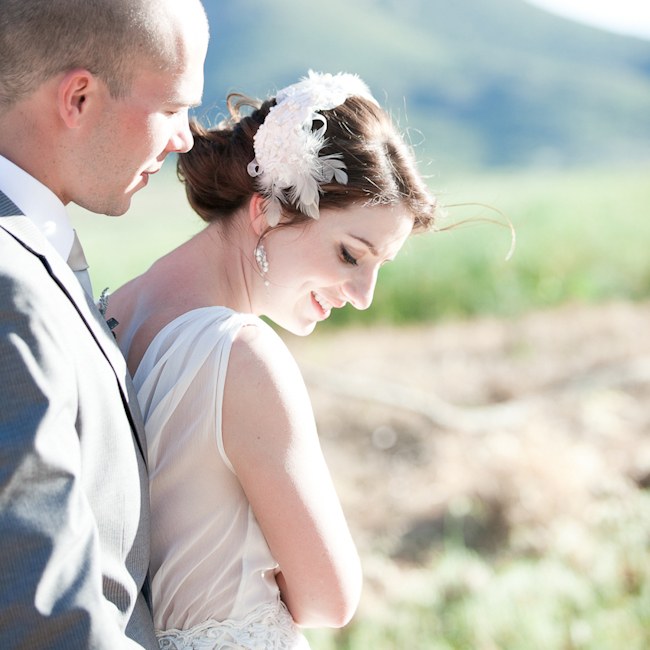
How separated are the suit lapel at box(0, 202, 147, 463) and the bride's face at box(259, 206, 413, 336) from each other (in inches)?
23.6

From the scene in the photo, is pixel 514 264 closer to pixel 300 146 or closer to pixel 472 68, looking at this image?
pixel 300 146

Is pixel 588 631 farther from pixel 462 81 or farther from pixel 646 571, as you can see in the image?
pixel 462 81

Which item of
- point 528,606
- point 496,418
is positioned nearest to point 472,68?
point 496,418

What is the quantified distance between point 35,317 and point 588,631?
447 cm

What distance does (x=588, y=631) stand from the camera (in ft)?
17.1

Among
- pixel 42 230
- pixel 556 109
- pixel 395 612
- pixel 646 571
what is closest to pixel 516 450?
pixel 646 571

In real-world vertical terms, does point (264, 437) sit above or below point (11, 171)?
below

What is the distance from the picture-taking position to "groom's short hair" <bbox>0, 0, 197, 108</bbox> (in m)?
1.75

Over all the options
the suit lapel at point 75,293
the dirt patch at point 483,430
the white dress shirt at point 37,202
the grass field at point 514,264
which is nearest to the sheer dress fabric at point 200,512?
the suit lapel at point 75,293

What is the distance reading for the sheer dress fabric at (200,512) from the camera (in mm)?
1935

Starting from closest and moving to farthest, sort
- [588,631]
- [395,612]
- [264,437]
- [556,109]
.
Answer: [264,437] → [588,631] → [395,612] → [556,109]

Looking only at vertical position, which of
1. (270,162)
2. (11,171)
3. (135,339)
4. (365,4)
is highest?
(11,171)

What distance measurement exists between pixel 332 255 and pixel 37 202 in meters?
0.80

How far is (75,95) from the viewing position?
1.77 meters
